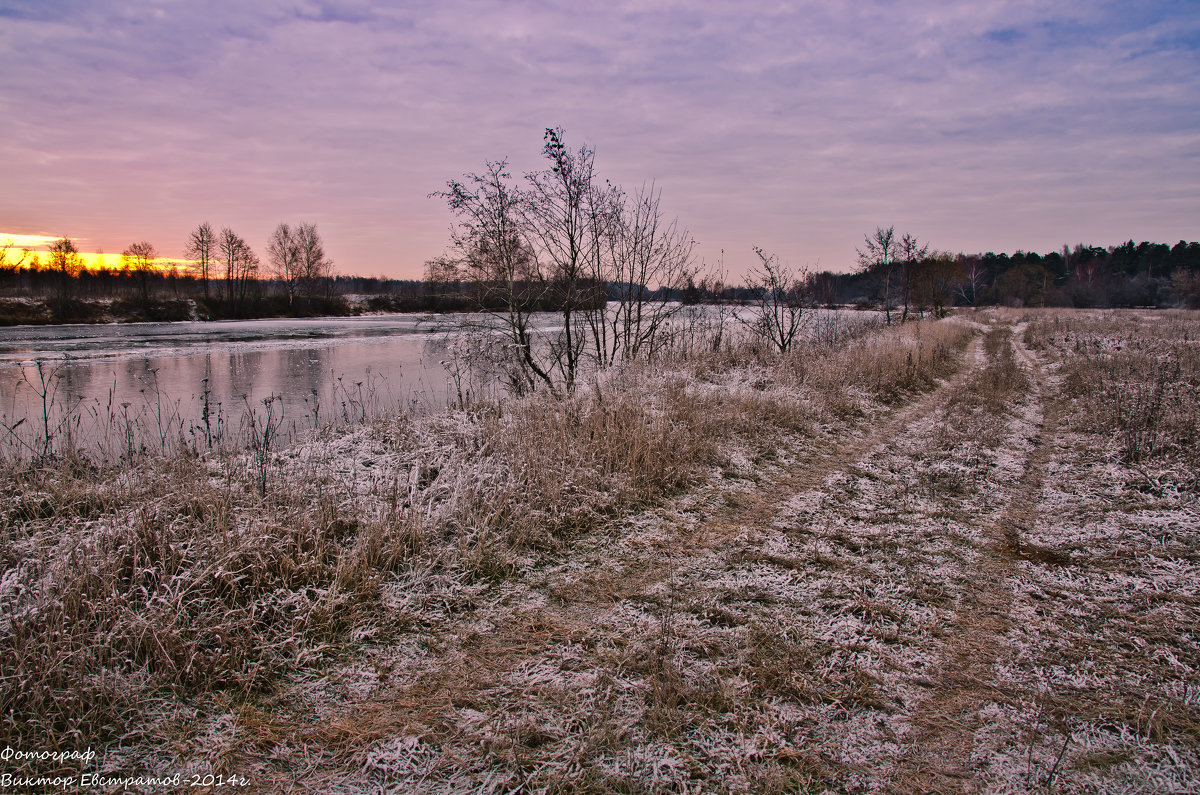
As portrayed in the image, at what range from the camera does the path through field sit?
7.27 feet

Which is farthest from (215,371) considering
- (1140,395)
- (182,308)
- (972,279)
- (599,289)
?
(972,279)

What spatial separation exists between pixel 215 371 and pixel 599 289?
515 inches

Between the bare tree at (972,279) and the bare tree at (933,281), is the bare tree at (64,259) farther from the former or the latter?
the bare tree at (972,279)

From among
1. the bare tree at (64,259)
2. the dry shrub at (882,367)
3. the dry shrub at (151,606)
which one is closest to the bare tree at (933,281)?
the dry shrub at (882,367)

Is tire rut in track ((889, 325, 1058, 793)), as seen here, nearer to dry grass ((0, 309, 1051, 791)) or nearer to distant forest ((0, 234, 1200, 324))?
dry grass ((0, 309, 1051, 791))

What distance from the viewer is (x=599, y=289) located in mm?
10117

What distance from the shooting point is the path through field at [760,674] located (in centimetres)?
221

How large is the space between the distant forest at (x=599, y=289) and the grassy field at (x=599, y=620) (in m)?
5.63

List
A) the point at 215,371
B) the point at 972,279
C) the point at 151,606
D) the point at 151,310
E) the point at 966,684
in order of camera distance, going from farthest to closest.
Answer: the point at 972,279 < the point at 151,310 < the point at 215,371 < the point at 151,606 < the point at 966,684

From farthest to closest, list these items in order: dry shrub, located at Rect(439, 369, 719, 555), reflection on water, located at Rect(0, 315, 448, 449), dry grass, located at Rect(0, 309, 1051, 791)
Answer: reflection on water, located at Rect(0, 315, 448, 449), dry shrub, located at Rect(439, 369, 719, 555), dry grass, located at Rect(0, 309, 1051, 791)

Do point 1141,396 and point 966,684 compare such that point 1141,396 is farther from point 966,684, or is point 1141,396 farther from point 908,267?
point 908,267

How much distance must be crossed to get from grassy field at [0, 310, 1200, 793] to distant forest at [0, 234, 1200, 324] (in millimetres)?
5634

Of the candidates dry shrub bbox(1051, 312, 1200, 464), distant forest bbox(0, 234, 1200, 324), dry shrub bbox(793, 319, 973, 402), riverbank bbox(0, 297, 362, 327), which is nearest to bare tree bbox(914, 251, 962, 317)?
distant forest bbox(0, 234, 1200, 324)

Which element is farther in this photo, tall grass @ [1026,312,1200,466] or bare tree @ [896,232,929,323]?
bare tree @ [896,232,929,323]
